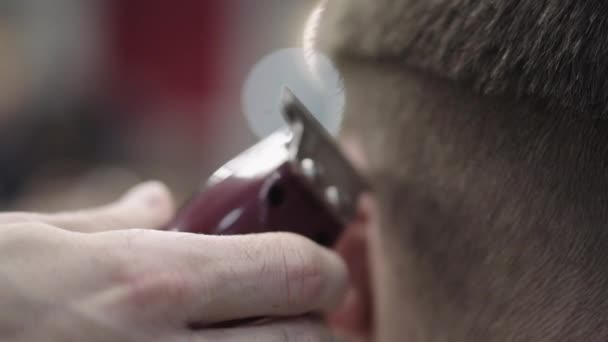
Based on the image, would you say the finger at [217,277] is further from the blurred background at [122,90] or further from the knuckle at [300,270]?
the blurred background at [122,90]

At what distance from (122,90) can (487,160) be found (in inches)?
101

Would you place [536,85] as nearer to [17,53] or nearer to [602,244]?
[602,244]

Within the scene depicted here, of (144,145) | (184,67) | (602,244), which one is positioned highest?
(184,67)

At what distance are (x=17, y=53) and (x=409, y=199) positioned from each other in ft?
7.73

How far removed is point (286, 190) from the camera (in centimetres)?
51

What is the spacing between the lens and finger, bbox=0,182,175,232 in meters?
0.51

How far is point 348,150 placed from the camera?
0.64 metres

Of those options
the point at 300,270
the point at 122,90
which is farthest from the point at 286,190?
the point at 122,90

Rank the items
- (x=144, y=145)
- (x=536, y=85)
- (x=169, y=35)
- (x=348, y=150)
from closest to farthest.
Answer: (x=536, y=85)
(x=348, y=150)
(x=144, y=145)
(x=169, y=35)

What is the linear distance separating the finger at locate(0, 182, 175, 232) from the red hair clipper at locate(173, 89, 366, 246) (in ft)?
0.19

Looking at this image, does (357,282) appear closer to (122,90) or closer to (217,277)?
(217,277)

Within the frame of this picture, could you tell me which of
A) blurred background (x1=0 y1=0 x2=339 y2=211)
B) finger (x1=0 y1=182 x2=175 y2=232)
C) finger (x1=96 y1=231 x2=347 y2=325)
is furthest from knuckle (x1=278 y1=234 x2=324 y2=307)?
blurred background (x1=0 y1=0 x2=339 y2=211)

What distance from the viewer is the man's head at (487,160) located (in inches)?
14.6

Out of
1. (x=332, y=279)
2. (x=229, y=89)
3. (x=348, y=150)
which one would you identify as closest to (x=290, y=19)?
(x=229, y=89)
